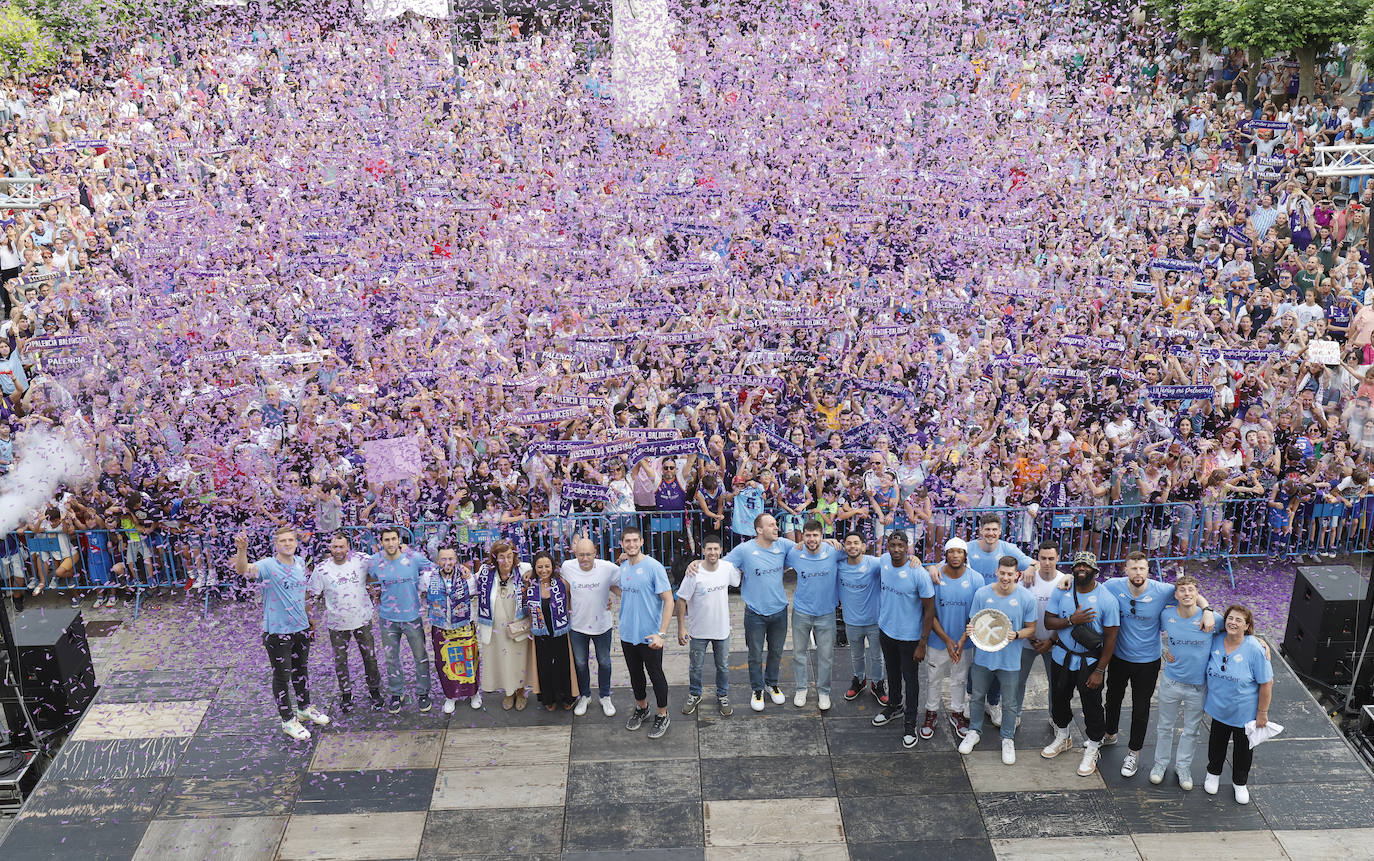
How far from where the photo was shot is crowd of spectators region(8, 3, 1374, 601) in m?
10.8

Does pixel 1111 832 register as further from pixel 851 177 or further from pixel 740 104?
pixel 740 104

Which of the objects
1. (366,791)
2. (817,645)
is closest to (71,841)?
(366,791)

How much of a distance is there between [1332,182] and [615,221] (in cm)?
1094

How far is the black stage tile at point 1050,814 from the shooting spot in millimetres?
7219

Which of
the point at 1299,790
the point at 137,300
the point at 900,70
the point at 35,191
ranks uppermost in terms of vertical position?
the point at 900,70

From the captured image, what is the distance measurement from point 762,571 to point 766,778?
56.1 inches

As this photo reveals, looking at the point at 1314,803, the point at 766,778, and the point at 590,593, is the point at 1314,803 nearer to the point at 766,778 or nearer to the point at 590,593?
the point at 766,778

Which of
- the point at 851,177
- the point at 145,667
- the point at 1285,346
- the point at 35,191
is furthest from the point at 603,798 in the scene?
the point at 35,191

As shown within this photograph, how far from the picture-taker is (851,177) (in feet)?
57.9

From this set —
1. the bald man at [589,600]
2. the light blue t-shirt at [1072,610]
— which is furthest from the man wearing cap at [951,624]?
the bald man at [589,600]

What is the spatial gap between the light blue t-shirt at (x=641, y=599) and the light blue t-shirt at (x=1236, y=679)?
358 centimetres

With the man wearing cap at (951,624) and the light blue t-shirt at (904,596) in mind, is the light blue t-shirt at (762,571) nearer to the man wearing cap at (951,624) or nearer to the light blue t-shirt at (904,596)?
the light blue t-shirt at (904,596)

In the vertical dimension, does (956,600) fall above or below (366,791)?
above

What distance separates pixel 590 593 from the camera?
320 inches
